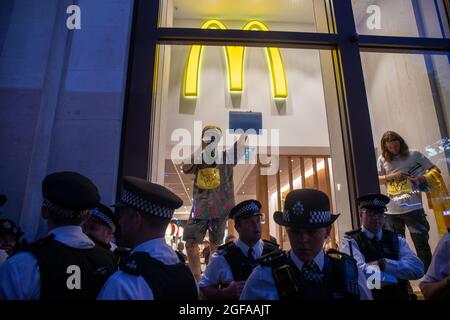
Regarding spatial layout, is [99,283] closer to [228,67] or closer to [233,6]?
[228,67]

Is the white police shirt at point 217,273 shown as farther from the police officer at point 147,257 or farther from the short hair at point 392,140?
the short hair at point 392,140

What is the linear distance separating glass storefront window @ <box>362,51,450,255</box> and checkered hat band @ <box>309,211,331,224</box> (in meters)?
2.44

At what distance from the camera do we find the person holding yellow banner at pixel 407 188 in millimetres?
3629

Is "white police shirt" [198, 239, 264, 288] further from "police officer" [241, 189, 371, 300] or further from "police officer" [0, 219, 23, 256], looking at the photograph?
"police officer" [0, 219, 23, 256]

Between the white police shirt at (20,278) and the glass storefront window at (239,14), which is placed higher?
the glass storefront window at (239,14)

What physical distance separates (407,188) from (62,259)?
3603 millimetres

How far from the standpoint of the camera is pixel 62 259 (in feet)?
4.93

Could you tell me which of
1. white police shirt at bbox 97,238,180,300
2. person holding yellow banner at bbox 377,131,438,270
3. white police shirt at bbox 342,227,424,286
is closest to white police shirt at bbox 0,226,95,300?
white police shirt at bbox 97,238,180,300

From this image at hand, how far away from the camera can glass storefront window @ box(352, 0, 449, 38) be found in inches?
164

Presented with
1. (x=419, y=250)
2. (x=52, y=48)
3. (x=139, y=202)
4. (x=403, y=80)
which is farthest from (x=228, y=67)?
(x=139, y=202)

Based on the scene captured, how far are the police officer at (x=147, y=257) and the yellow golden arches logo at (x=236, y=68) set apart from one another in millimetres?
5178

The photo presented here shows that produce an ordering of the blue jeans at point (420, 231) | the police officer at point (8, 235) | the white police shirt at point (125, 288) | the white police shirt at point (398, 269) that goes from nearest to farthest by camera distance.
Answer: the white police shirt at point (125, 288) → the white police shirt at point (398, 269) → the police officer at point (8, 235) → the blue jeans at point (420, 231)

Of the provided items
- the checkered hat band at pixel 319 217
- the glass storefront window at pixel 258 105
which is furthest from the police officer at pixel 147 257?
the glass storefront window at pixel 258 105
